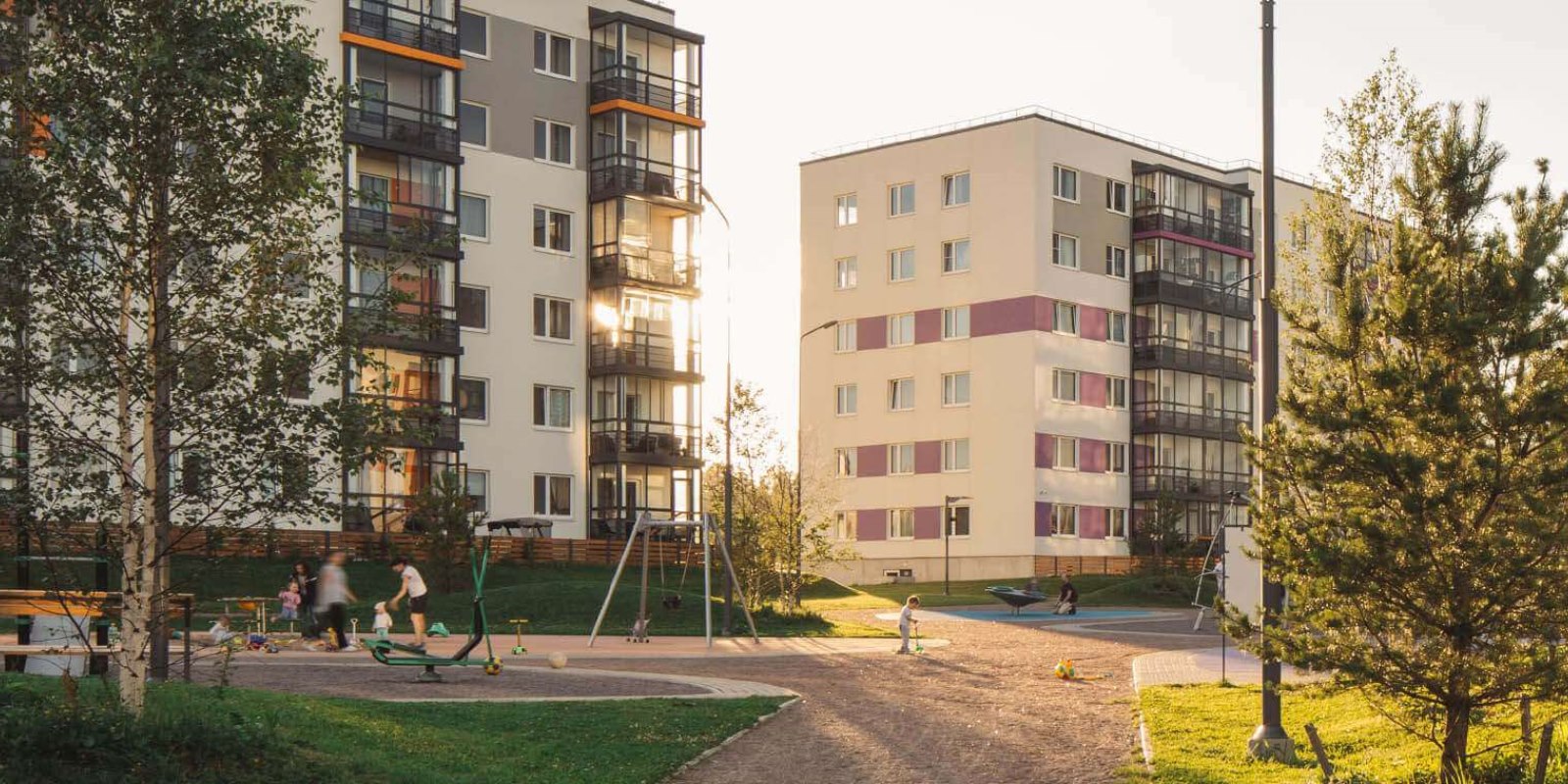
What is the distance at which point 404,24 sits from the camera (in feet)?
173

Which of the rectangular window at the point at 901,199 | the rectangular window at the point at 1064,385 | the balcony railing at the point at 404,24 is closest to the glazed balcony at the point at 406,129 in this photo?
the balcony railing at the point at 404,24

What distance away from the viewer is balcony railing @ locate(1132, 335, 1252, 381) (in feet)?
247

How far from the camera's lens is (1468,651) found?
1399 cm

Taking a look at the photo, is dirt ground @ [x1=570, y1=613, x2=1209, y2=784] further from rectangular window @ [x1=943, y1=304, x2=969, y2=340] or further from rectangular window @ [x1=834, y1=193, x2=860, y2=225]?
rectangular window @ [x1=834, y1=193, x2=860, y2=225]

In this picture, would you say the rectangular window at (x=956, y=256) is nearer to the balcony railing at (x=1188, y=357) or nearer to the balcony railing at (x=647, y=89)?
the balcony railing at (x=1188, y=357)

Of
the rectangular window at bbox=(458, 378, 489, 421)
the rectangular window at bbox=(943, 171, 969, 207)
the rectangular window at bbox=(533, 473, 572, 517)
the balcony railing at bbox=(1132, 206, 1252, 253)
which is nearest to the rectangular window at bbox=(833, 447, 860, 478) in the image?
the rectangular window at bbox=(943, 171, 969, 207)

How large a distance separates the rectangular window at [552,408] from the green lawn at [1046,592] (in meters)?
10.2

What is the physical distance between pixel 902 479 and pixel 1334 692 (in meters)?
58.7

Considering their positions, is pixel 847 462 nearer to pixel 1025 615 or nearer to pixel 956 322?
pixel 956 322

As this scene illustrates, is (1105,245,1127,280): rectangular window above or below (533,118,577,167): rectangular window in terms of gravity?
below

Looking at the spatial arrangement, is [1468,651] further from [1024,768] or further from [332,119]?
[332,119]

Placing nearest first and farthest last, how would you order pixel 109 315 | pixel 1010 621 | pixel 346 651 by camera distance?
pixel 109 315, pixel 346 651, pixel 1010 621

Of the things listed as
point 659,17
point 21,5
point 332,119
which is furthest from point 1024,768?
point 659,17

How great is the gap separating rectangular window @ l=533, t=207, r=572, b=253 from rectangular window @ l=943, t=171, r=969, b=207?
20.5 meters
